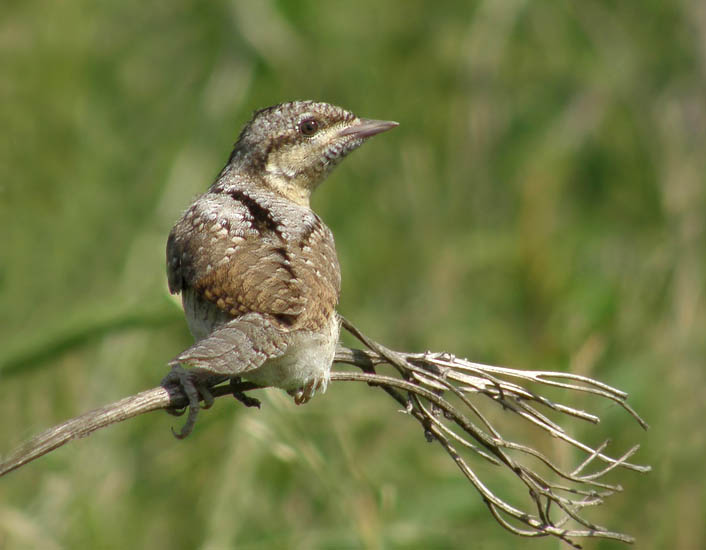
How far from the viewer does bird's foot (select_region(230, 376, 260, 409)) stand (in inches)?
122

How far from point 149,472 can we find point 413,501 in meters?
1.41

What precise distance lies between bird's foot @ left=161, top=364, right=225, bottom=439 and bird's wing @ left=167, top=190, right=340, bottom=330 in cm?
22

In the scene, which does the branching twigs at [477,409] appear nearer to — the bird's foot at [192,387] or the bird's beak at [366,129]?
the bird's foot at [192,387]

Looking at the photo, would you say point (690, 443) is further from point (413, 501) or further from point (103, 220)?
point (103, 220)

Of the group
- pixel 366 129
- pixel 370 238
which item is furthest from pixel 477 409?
pixel 370 238

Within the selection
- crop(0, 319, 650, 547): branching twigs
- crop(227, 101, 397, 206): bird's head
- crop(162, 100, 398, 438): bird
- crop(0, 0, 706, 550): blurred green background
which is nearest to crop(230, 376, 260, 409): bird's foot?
crop(162, 100, 398, 438): bird

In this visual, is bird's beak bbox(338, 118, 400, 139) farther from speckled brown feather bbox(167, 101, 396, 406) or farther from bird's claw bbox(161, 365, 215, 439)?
bird's claw bbox(161, 365, 215, 439)

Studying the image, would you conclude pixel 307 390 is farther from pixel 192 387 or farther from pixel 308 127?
Result: pixel 308 127

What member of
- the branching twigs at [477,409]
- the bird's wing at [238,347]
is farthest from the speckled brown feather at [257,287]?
the branching twigs at [477,409]

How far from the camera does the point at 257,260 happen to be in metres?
3.31

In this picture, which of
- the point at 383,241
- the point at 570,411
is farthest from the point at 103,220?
the point at 570,411

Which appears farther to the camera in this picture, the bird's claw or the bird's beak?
the bird's beak

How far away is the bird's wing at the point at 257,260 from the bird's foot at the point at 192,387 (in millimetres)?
223

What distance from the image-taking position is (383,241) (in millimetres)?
7227
